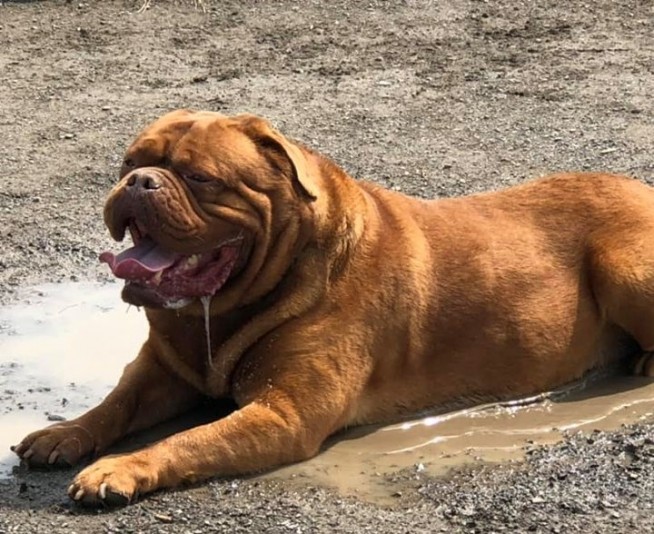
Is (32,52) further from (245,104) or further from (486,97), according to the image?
(486,97)

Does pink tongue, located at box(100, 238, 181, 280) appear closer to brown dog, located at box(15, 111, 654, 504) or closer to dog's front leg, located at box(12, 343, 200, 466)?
brown dog, located at box(15, 111, 654, 504)

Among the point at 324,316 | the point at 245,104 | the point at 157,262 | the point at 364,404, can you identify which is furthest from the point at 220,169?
the point at 245,104

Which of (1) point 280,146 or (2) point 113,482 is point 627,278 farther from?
(2) point 113,482

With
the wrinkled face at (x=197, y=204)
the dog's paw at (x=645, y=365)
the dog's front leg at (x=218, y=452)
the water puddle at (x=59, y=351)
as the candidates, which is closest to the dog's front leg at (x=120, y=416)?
the water puddle at (x=59, y=351)

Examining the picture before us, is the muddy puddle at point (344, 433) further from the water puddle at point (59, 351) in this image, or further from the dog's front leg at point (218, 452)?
the dog's front leg at point (218, 452)

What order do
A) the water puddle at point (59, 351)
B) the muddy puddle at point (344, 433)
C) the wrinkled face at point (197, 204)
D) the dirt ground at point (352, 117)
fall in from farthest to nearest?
the water puddle at point (59, 351), the muddy puddle at point (344, 433), the wrinkled face at point (197, 204), the dirt ground at point (352, 117)

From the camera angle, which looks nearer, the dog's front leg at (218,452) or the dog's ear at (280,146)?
the dog's front leg at (218,452)

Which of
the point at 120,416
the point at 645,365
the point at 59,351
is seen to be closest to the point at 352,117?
the point at 59,351

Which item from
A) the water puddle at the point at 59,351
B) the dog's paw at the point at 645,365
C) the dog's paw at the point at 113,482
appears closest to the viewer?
the dog's paw at the point at 113,482

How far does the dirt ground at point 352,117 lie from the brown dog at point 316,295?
250mm

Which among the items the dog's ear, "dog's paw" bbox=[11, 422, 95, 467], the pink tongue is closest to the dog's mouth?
the pink tongue

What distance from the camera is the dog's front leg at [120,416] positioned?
194 inches

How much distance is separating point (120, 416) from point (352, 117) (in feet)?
15.4

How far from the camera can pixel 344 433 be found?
526 centimetres
